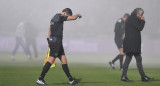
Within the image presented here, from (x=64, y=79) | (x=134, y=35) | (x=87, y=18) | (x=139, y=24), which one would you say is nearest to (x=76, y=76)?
(x=64, y=79)

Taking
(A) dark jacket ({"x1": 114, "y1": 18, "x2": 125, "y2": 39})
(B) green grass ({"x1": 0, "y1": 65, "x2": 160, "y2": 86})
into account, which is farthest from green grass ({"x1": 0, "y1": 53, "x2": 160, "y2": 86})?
(A) dark jacket ({"x1": 114, "y1": 18, "x2": 125, "y2": 39})

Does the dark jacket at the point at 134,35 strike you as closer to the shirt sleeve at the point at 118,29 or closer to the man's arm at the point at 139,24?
the man's arm at the point at 139,24

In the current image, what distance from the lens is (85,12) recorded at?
39.9m

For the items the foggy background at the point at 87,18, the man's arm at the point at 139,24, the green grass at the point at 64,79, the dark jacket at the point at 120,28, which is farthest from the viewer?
the foggy background at the point at 87,18

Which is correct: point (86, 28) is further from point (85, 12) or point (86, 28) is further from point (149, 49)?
point (149, 49)

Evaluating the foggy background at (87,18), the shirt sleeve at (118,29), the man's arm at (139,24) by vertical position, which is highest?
the man's arm at (139,24)

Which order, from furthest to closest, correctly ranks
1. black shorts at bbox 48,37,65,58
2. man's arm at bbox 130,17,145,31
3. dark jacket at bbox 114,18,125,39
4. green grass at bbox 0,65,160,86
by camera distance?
dark jacket at bbox 114,18,125,39
man's arm at bbox 130,17,145,31
green grass at bbox 0,65,160,86
black shorts at bbox 48,37,65,58

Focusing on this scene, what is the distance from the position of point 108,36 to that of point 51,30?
3248 centimetres

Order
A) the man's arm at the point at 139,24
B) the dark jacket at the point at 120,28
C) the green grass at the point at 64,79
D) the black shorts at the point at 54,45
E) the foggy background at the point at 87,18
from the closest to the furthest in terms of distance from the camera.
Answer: the black shorts at the point at 54,45 < the green grass at the point at 64,79 < the man's arm at the point at 139,24 < the dark jacket at the point at 120,28 < the foggy background at the point at 87,18

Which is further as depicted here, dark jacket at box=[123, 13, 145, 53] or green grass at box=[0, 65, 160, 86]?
dark jacket at box=[123, 13, 145, 53]

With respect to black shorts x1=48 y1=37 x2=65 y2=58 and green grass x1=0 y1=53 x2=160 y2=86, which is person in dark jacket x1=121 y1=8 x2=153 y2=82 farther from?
black shorts x1=48 y1=37 x2=65 y2=58

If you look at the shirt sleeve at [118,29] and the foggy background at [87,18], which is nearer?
the shirt sleeve at [118,29]

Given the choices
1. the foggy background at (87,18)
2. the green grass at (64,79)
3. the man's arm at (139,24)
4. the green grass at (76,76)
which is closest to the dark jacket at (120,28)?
the green grass at (76,76)

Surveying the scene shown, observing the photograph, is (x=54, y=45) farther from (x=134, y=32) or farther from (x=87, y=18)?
(x=87, y=18)
